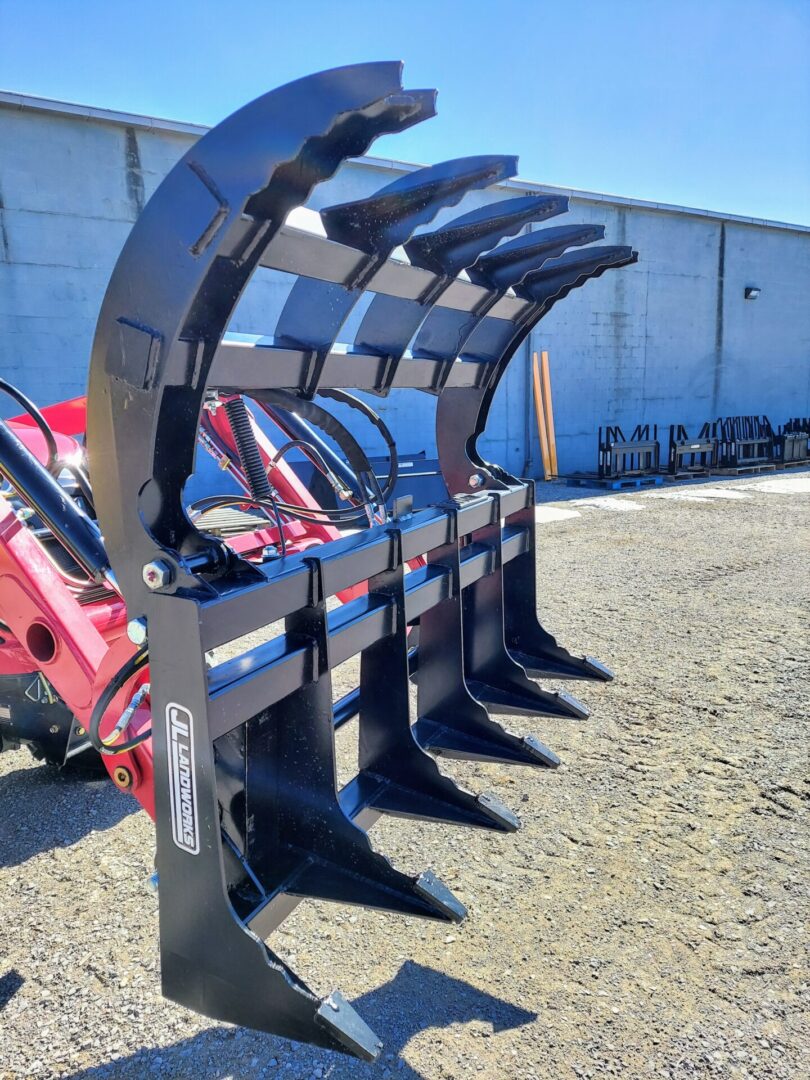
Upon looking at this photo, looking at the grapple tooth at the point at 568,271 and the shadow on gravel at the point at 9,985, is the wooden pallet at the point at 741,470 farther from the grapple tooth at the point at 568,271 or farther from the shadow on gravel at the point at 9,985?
the shadow on gravel at the point at 9,985

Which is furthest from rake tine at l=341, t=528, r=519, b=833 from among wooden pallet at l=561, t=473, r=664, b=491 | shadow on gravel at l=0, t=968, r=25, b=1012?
wooden pallet at l=561, t=473, r=664, b=491

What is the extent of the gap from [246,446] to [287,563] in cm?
131

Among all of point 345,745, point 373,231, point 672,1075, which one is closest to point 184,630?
point 373,231

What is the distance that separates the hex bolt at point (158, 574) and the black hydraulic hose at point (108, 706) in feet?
0.86

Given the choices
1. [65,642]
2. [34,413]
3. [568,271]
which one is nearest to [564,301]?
[568,271]

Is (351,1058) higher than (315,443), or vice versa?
(315,443)

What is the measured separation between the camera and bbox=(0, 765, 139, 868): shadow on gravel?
2617 millimetres

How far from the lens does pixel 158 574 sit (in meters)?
1.43

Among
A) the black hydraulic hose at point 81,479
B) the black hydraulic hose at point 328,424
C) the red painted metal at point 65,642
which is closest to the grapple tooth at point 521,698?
the black hydraulic hose at point 328,424

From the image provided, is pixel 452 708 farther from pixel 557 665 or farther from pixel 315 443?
pixel 315 443

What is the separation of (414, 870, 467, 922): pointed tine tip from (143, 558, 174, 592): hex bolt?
87cm

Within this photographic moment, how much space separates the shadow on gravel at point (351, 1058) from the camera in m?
1.69

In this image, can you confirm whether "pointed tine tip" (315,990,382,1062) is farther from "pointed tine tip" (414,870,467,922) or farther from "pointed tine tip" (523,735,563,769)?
"pointed tine tip" (523,735,563,769)

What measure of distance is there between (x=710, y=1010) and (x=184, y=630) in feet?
5.05
